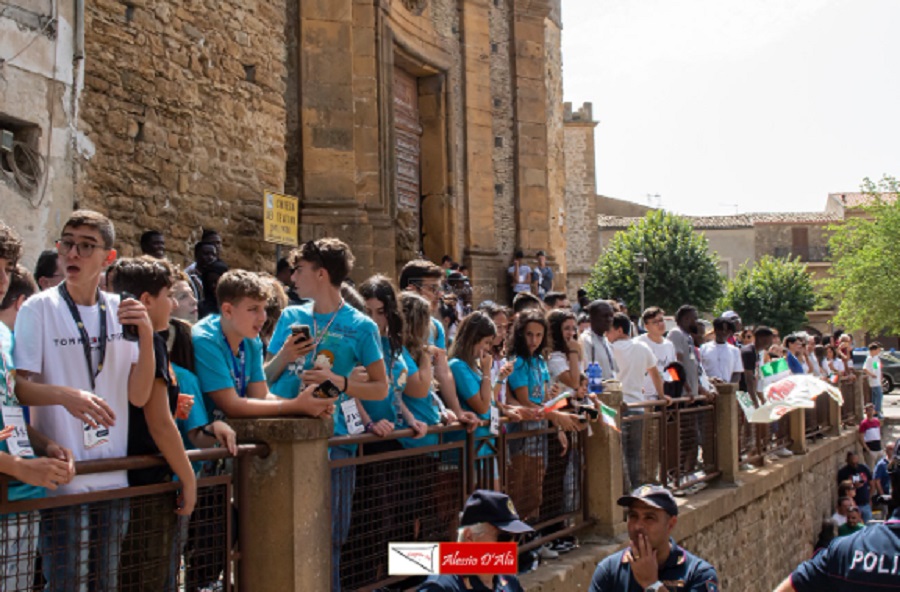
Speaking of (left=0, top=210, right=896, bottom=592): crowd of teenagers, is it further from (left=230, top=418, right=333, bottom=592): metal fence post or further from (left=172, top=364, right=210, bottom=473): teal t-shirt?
(left=230, top=418, right=333, bottom=592): metal fence post

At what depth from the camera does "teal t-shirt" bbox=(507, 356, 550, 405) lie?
25.4ft

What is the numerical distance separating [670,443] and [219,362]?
6.67 m

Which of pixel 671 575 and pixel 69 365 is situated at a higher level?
pixel 69 365

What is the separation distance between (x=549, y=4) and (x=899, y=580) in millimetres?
19127

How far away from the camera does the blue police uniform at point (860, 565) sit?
4.28 meters

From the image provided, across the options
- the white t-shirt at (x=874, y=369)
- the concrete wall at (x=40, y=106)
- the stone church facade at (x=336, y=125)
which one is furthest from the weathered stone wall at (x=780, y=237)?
the concrete wall at (x=40, y=106)

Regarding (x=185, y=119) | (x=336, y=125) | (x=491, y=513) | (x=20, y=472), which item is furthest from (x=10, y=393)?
(x=336, y=125)

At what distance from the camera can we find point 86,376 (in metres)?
4.00

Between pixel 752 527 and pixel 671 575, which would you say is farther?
pixel 752 527

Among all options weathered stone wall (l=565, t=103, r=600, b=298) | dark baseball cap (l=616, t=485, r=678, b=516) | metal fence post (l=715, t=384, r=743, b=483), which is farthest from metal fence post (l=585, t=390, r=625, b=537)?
weathered stone wall (l=565, t=103, r=600, b=298)

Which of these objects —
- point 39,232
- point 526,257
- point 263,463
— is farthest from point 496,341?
point 526,257

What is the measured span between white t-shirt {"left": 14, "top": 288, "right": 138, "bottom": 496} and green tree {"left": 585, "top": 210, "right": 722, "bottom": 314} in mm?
36216

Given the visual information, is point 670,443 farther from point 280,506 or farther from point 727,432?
point 280,506

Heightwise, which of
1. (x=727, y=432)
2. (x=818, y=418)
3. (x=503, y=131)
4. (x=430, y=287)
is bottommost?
(x=818, y=418)
